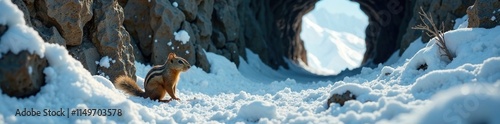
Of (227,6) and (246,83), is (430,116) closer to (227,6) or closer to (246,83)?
(246,83)

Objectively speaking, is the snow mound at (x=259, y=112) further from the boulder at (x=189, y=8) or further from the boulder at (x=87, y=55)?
the boulder at (x=189, y=8)

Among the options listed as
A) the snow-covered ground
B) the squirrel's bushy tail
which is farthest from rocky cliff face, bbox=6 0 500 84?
the snow-covered ground

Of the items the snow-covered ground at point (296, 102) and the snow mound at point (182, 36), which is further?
the snow mound at point (182, 36)

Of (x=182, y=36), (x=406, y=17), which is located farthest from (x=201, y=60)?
(x=406, y=17)

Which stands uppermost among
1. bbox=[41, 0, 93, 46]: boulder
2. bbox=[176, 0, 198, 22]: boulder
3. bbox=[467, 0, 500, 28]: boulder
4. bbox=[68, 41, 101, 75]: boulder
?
bbox=[176, 0, 198, 22]: boulder

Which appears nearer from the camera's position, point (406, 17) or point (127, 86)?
point (127, 86)

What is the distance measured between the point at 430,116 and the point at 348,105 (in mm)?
1261

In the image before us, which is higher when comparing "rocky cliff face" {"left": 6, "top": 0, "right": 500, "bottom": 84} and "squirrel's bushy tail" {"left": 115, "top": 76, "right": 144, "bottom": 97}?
"rocky cliff face" {"left": 6, "top": 0, "right": 500, "bottom": 84}

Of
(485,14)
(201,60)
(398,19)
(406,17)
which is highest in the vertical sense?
(398,19)

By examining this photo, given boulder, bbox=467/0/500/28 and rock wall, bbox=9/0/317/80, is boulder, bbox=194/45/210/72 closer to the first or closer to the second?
rock wall, bbox=9/0/317/80

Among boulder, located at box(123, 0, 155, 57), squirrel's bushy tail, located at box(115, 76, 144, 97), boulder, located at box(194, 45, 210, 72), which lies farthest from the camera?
boulder, located at box(194, 45, 210, 72)

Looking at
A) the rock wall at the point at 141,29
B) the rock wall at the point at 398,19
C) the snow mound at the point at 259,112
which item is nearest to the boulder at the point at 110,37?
the rock wall at the point at 141,29

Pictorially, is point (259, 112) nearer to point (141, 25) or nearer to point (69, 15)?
point (69, 15)

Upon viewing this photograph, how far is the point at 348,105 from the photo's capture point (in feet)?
18.3
